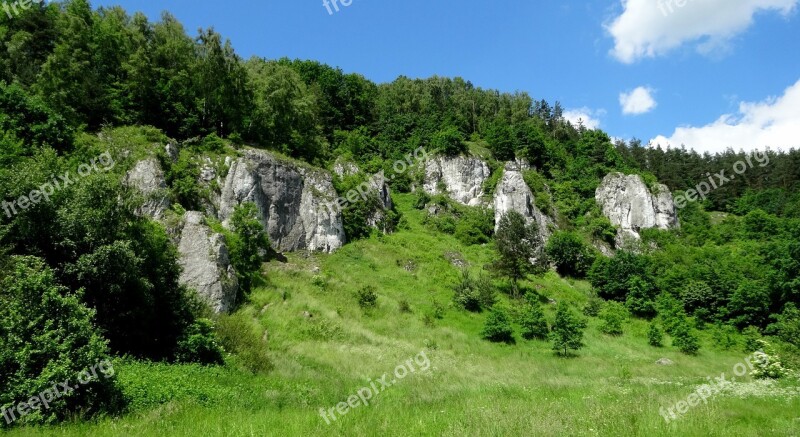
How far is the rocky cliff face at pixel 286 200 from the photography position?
125 feet

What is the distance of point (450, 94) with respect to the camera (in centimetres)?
11112

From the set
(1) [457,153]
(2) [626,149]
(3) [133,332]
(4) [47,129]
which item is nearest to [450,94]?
(1) [457,153]

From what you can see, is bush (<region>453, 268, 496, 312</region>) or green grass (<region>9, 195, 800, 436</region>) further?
bush (<region>453, 268, 496, 312</region>)

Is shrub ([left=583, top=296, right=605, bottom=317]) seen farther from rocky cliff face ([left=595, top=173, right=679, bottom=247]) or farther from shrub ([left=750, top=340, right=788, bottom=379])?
rocky cliff face ([left=595, top=173, right=679, bottom=247])

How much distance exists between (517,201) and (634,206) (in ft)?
77.6

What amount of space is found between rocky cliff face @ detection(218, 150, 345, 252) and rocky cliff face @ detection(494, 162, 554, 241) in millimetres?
28975

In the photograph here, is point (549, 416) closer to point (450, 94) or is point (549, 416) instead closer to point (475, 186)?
point (475, 186)

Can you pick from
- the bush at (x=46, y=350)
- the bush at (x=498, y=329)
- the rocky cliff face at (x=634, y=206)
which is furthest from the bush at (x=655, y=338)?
the bush at (x=46, y=350)

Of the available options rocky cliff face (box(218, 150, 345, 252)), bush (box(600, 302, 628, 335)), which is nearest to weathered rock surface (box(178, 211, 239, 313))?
rocky cliff face (box(218, 150, 345, 252))

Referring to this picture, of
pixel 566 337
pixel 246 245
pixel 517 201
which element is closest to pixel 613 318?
pixel 566 337
